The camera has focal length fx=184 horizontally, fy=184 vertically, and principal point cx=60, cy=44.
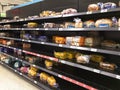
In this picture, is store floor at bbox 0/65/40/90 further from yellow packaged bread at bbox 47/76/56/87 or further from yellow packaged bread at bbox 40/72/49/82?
yellow packaged bread at bbox 47/76/56/87

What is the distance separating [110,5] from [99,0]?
699 mm

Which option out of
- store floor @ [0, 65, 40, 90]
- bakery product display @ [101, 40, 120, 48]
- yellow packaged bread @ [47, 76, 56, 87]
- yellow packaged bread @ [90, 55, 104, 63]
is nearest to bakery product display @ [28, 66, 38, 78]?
store floor @ [0, 65, 40, 90]

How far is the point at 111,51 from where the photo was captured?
2.34m

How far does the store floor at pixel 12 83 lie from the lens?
4304 millimetres

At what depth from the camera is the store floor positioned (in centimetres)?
430

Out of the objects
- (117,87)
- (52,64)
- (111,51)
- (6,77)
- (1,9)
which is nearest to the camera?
(111,51)

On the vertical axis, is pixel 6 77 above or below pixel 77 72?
below

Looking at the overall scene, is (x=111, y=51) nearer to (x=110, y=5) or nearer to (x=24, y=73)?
(x=110, y=5)

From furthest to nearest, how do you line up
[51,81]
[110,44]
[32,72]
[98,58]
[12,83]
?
[12,83], [32,72], [51,81], [98,58], [110,44]

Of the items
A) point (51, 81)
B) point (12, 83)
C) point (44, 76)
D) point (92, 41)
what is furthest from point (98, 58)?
point (12, 83)

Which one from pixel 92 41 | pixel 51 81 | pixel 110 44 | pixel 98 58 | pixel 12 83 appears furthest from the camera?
pixel 12 83

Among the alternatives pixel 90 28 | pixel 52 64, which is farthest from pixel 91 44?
pixel 52 64

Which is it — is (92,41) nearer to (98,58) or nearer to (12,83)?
(98,58)

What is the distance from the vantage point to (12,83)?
4652mm
